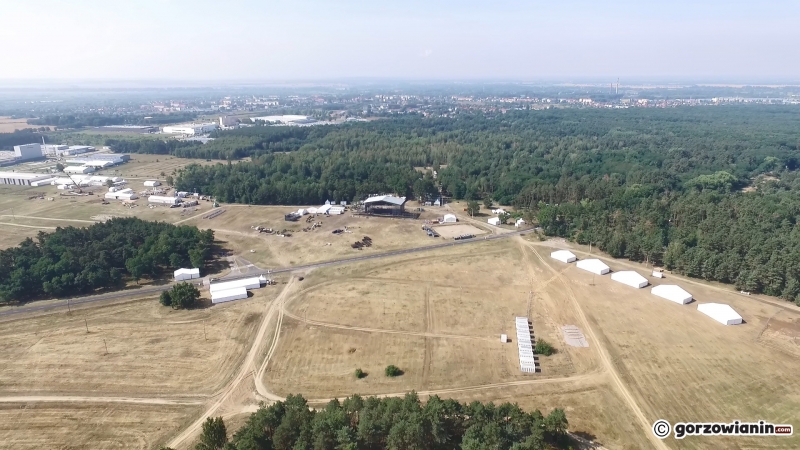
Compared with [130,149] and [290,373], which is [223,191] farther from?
[130,149]

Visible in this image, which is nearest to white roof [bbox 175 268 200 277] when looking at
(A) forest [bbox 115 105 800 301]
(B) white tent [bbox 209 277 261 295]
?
(B) white tent [bbox 209 277 261 295]

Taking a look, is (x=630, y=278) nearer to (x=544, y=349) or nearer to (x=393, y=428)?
(x=544, y=349)

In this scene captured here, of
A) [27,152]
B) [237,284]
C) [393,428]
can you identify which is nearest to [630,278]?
[393,428]

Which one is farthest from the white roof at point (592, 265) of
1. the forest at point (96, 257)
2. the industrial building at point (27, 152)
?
the industrial building at point (27, 152)

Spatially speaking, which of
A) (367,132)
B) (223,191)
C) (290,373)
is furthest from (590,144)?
(290,373)

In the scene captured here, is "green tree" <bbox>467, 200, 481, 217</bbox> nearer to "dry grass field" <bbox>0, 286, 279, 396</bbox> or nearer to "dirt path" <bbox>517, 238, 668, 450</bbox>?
"dirt path" <bbox>517, 238, 668, 450</bbox>

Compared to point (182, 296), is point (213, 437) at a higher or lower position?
higher
